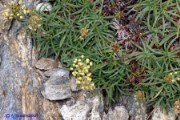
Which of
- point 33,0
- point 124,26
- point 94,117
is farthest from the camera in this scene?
point 33,0

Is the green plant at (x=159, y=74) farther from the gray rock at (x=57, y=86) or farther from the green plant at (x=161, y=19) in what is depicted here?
the gray rock at (x=57, y=86)

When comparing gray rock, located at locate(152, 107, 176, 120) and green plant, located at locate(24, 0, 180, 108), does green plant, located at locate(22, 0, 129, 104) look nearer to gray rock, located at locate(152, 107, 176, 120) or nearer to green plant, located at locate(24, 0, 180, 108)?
green plant, located at locate(24, 0, 180, 108)

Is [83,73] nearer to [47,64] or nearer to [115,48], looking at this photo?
[115,48]

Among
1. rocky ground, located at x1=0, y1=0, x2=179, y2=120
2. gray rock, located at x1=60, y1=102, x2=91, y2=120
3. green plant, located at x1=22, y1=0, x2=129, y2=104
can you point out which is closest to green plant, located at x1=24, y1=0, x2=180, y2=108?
green plant, located at x1=22, y1=0, x2=129, y2=104

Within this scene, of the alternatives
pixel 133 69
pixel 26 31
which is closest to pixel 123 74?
pixel 133 69

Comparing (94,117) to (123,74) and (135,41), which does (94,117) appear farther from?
(135,41)

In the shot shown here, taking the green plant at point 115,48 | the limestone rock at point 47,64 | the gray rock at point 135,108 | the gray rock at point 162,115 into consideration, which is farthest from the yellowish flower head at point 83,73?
the gray rock at point 162,115

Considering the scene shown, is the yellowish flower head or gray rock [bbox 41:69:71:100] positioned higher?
the yellowish flower head

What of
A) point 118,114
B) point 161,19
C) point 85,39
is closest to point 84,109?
point 118,114
